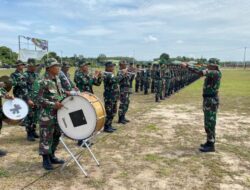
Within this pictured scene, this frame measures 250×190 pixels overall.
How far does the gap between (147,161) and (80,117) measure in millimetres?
1718

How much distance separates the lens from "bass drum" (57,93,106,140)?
4.89 meters

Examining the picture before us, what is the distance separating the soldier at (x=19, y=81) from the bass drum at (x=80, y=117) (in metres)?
2.75

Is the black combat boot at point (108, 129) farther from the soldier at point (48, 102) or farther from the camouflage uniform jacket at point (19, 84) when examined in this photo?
the soldier at point (48, 102)

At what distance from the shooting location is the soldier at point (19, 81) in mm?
7336

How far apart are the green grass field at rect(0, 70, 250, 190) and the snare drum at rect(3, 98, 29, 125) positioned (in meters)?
0.68

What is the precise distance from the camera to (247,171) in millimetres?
5434

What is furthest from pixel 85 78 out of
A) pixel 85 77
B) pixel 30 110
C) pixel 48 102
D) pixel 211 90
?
pixel 211 90

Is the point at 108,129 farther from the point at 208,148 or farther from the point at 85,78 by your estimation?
the point at 208,148

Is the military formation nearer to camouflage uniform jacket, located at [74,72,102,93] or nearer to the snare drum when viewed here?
camouflage uniform jacket, located at [74,72,102,93]

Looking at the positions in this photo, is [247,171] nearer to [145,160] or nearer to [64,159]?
[145,160]

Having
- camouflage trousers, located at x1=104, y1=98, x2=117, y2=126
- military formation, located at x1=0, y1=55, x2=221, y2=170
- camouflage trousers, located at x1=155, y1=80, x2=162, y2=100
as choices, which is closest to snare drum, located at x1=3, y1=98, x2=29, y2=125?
military formation, located at x1=0, y1=55, x2=221, y2=170

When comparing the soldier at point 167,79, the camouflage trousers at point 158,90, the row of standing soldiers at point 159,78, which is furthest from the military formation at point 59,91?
the soldier at point 167,79

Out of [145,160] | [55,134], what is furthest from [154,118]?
[55,134]

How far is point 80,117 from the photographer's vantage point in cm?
495
